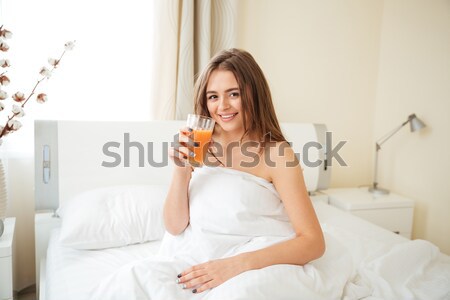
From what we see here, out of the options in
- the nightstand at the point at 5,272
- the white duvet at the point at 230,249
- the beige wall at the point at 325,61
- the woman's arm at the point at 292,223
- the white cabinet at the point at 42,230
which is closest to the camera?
the white duvet at the point at 230,249

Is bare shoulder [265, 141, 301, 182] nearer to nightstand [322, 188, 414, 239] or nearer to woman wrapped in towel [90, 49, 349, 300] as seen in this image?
woman wrapped in towel [90, 49, 349, 300]

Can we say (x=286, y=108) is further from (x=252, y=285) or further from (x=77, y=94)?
(x=252, y=285)

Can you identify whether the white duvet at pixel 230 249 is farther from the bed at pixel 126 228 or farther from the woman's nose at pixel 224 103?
the woman's nose at pixel 224 103

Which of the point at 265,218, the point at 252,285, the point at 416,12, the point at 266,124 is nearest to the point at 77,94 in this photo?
the point at 266,124

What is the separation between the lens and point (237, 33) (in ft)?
8.32

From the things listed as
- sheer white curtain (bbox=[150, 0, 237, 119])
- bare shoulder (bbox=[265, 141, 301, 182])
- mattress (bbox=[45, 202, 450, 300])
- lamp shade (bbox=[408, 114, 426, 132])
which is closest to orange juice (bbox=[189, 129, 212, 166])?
bare shoulder (bbox=[265, 141, 301, 182])

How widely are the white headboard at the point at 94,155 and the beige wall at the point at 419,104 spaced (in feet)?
5.88

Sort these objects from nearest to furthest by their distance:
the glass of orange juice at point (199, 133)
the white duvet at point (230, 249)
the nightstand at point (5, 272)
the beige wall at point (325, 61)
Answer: the white duvet at point (230, 249) < the glass of orange juice at point (199, 133) < the nightstand at point (5, 272) < the beige wall at point (325, 61)

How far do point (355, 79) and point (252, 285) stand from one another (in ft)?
8.22

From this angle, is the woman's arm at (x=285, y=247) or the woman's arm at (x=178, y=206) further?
the woman's arm at (x=178, y=206)

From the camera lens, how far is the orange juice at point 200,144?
120 cm

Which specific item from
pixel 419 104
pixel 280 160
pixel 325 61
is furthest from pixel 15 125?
pixel 419 104

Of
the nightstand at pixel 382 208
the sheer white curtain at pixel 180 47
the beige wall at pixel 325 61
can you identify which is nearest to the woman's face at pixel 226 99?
the sheer white curtain at pixel 180 47

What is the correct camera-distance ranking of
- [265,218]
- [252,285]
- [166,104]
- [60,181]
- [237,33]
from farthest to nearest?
[237,33] → [166,104] → [60,181] → [265,218] → [252,285]
